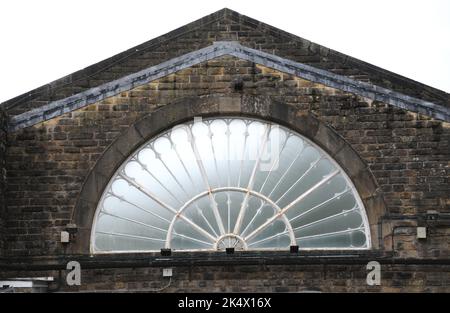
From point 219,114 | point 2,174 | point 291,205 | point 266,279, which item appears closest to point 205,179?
point 219,114

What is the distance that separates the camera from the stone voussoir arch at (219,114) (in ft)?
54.5

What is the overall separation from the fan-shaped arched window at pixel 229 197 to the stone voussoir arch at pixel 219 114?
0.52 ft

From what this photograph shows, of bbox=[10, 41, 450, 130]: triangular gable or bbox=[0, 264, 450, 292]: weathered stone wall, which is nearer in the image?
bbox=[0, 264, 450, 292]: weathered stone wall

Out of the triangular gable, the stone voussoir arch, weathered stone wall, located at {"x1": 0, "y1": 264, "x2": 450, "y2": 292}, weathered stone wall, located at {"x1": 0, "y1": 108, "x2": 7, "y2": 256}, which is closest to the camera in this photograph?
weathered stone wall, located at {"x1": 0, "y1": 264, "x2": 450, "y2": 292}

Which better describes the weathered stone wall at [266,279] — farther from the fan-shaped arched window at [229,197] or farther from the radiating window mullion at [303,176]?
the radiating window mullion at [303,176]

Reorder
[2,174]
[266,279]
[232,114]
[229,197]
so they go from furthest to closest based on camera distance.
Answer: [232,114] → [229,197] → [2,174] → [266,279]

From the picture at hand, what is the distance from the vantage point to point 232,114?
674 inches

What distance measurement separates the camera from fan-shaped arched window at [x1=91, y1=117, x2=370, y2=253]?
16719 mm

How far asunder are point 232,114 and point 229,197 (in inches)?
57.5

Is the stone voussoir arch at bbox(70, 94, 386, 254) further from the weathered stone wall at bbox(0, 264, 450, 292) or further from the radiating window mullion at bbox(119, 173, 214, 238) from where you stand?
the weathered stone wall at bbox(0, 264, 450, 292)

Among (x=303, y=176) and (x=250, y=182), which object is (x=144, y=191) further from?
(x=303, y=176)

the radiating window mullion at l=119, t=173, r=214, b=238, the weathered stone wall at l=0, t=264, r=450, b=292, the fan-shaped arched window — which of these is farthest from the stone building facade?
the radiating window mullion at l=119, t=173, r=214, b=238

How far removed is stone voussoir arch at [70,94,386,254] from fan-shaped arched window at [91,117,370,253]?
158 mm

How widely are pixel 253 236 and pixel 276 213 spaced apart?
56cm
